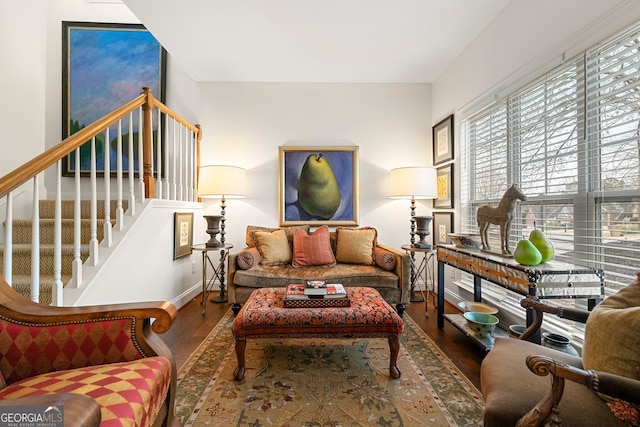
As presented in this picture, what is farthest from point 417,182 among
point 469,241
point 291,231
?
point 291,231

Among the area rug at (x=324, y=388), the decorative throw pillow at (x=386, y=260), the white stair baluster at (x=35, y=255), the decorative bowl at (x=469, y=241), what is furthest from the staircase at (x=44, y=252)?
the decorative bowl at (x=469, y=241)

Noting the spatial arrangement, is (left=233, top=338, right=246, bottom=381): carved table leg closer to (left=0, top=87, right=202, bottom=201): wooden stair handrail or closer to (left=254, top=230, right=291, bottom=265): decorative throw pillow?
(left=254, top=230, right=291, bottom=265): decorative throw pillow

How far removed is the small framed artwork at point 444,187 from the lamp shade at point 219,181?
2.37 metres

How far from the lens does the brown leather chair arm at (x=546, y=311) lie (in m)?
1.16

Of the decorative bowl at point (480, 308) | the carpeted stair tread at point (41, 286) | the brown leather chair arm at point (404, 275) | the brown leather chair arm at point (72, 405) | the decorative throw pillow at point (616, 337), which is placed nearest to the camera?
the brown leather chair arm at point (72, 405)

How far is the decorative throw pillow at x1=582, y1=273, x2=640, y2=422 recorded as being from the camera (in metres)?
0.79

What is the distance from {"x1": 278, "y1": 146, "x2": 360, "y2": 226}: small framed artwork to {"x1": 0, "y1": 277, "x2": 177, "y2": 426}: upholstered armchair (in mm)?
2377

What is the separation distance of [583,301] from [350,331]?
1.47m

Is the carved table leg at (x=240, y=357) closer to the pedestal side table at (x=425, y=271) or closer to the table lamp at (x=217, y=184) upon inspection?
the table lamp at (x=217, y=184)

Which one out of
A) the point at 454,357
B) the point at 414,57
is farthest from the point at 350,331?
the point at 414,57

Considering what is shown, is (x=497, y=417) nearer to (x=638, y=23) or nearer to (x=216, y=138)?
(x=638, y=23)

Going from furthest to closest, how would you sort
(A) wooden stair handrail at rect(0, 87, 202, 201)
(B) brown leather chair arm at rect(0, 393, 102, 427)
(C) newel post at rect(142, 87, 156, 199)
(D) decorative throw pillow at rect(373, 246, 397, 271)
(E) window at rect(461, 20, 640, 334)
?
(D) decorative throw pillow at rect(373, 246, 397, 271), (C) newel post at rect(142, 87, 156, 199), (E) window at rect(461, 20, 640, 334), (A) wooden stair handrail at rect(0, 87, 202, 201), (B) brown leather chair arm at rect(0, 393, 102, 427)

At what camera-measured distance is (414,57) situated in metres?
2.94

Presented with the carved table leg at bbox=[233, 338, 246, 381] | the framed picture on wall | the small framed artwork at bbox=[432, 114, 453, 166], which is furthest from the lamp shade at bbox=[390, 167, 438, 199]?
the framed picture on wall
